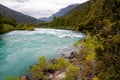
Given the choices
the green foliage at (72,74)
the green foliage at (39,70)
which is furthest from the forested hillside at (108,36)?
the green foliage at (39,70)

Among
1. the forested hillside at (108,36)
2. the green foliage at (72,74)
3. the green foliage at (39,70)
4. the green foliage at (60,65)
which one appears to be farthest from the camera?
the green foliage at (60,65)

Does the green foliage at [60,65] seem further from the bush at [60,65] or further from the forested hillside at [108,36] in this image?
the forested hillside at [108,36]

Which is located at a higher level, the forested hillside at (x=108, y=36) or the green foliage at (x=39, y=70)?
the forested hillside at (x=108, y=36)

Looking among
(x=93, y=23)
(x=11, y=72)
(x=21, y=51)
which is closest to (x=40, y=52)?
(x=21, y=51)

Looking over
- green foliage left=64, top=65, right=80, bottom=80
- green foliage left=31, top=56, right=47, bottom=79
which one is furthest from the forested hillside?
green foliage left=31, top=56, right=47, bottom=79

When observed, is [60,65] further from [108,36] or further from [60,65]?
[108,36]

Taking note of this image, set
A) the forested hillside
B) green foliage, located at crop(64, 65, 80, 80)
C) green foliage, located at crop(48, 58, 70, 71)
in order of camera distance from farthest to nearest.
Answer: green foliage, located at crop(48, 58, 70, 71) < green foliage, located at crop(64, 65, 80, 80) < the forested hillside

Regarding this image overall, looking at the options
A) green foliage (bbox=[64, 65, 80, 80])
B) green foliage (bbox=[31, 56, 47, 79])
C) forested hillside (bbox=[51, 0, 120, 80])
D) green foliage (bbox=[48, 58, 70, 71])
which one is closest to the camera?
forested hillside (bbox=[51, 0, 120, 80])

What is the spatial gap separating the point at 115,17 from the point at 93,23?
4.64 ft

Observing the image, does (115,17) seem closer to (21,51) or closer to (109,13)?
(109,13)

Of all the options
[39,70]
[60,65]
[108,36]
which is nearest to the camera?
[108,36]

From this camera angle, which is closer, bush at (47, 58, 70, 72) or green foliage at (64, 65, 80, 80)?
green foliage at (64, 65, 80, 80)

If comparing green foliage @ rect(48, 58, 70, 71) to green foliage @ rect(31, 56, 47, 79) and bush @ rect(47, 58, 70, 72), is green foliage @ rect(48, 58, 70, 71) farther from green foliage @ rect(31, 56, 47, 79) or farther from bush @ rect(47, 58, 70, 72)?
green foliage @ rect(31, 56, 47, 79)

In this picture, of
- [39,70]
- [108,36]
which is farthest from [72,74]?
→ [108,36]
